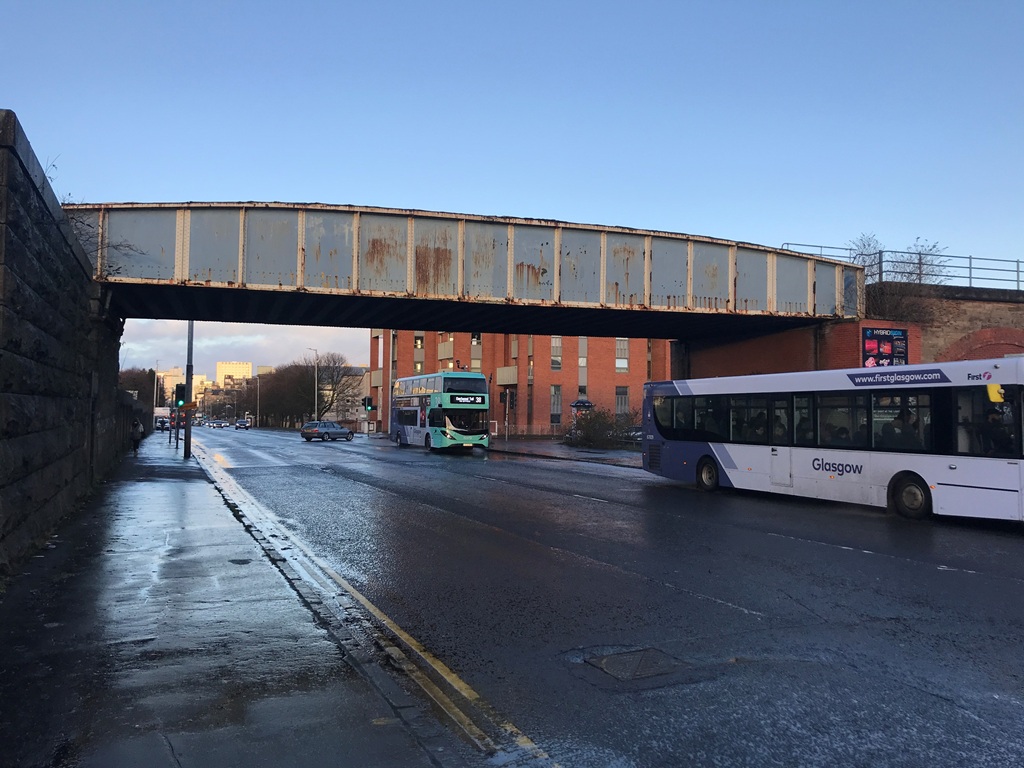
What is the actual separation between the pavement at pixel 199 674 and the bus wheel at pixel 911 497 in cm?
1078

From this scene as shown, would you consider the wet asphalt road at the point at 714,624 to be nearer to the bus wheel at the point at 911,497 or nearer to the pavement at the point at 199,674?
the bus wheel at the point at 911,497

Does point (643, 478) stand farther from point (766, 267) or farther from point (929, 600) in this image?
point (929, 600)

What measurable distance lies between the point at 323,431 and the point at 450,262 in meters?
39.7

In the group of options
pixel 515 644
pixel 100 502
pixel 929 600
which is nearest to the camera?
pixel 515 644

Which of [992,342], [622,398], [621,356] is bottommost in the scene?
[622,398]

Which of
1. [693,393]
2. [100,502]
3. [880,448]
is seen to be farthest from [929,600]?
[100,502]

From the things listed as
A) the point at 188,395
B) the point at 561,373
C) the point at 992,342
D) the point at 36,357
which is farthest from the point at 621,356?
the point at 36,357

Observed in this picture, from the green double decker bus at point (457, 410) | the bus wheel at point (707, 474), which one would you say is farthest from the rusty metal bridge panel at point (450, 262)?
the green double decker bus at point (457, 410)

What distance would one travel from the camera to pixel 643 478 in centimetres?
2395

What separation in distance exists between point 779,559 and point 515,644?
16.4 feet

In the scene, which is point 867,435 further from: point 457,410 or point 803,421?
point 457,410

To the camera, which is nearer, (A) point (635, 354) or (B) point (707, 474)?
(B) point (707, 474)

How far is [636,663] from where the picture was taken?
5.77 meters

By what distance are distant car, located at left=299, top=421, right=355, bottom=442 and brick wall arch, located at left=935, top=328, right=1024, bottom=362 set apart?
4416 cm
